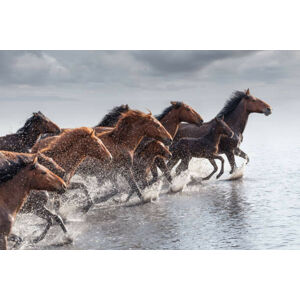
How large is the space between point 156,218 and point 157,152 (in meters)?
2.23

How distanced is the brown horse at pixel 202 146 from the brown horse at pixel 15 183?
583cm

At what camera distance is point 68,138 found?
680 centimetres

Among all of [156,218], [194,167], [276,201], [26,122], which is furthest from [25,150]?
[194,167]

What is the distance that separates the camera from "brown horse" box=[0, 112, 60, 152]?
816 centimetres

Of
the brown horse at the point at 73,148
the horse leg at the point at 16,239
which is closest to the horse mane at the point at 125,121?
the brown horse at the point at 73,148

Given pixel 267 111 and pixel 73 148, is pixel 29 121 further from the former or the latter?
pixel 267 111

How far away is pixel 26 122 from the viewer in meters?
8.48

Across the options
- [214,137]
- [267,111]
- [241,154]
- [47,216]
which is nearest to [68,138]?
[47,216]

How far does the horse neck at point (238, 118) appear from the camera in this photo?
1163cm

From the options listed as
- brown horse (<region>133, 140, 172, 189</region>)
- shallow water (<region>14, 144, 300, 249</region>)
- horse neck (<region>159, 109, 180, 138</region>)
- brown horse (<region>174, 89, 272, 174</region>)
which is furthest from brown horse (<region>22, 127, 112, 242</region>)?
brown horse (<region>174, 89, 272, 174</region>)

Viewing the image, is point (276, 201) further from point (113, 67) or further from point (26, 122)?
Result: point (26, 122)

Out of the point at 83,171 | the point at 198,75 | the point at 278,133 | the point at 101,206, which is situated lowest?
the point at 101,206

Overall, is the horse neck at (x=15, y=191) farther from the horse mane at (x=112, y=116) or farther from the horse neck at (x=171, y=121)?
the horse neck at (x=171, y=121)

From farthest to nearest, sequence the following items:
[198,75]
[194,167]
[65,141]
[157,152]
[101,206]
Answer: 1. [194,167]
2. [157,152]
3. [101,206]
4. [198,75]
5. [65,141]
